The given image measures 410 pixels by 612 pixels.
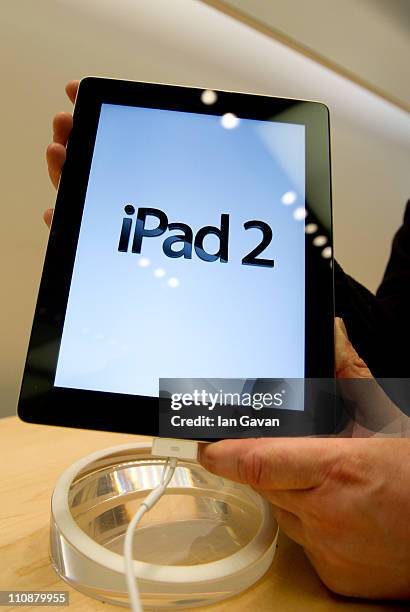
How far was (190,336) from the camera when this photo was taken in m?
0.38

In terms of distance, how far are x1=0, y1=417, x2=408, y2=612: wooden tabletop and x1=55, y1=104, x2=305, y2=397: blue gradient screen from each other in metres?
0.15

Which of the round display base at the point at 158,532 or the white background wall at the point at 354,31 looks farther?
the white background wall at the point at 354,31

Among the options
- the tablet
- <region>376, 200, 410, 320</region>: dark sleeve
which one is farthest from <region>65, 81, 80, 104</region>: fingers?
<region>376, 200, 410, 320</region>: dark sleeve

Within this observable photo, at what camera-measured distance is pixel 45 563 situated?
1.11ft

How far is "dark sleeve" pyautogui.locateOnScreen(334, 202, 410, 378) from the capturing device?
697 mm

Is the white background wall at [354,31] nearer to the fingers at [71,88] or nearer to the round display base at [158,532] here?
the fingers at [71,88]

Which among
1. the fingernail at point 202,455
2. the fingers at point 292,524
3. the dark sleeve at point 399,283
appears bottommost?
the fingers at point 292,524

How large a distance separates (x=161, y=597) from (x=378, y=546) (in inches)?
6.5

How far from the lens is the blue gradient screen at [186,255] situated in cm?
38

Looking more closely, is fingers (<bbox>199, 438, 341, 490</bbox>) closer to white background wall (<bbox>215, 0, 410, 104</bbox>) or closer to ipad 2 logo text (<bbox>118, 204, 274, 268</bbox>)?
ipad 2 logo text (<bbox>118, 204, 274, 268</bbox>)

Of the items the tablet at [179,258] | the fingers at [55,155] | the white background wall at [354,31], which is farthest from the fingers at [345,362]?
the white background wall at [354,31]

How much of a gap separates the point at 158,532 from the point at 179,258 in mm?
257

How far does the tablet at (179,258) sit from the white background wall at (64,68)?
31 centimetres

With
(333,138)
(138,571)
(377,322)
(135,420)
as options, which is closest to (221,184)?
(135,420)
